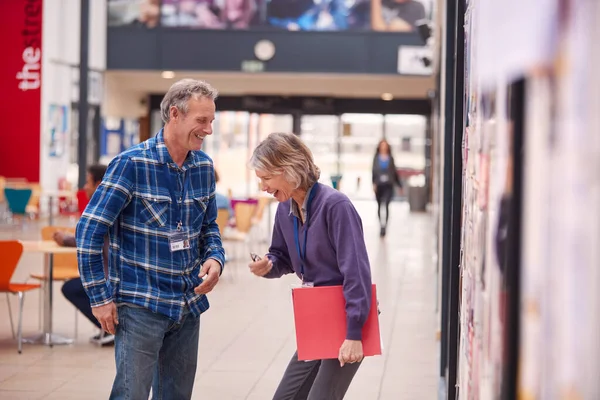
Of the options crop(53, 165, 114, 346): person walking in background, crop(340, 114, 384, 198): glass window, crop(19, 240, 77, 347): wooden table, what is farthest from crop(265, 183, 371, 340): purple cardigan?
crop(340, 114, 384, 198): glass window

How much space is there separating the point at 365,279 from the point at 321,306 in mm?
165

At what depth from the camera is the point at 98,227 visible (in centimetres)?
312

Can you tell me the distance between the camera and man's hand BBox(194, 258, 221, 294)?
3299 millimetres

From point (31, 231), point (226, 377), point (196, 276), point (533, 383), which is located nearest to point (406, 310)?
point (226, 377)

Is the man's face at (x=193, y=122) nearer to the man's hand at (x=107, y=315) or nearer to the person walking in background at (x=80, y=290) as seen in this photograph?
the man's hand at (x=107, y=315)

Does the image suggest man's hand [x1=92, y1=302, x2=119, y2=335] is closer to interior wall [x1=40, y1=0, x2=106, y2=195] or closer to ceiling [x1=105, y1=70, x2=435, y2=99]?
interior wall [x1=40, y1=0, x2=106, y2=195]

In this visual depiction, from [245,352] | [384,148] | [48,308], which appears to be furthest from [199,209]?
[384,148]

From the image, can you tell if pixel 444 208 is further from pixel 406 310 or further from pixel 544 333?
pixel 544 333

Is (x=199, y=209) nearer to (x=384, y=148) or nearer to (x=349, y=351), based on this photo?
(x=349, y=351)

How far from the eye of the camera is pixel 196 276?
3354mm

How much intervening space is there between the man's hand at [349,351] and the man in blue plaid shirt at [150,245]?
59 cm

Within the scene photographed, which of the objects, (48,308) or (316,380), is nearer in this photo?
(316,380)

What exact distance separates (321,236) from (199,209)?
564 millimetres

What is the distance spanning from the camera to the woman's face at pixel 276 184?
118 inches
